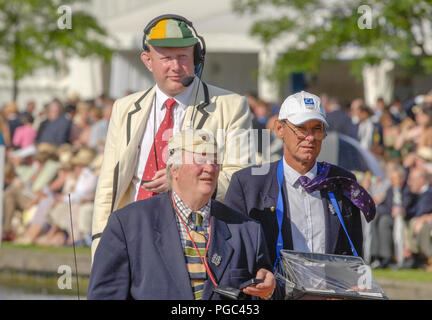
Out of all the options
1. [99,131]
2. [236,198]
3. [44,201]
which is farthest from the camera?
[99,131]

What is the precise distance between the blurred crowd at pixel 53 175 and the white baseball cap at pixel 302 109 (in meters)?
8.61

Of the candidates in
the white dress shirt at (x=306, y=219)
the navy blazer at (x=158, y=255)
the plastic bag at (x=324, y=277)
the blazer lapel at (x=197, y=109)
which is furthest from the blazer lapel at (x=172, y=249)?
the blazer lapel at (x=197, y=109)

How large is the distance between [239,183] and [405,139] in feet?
33.1

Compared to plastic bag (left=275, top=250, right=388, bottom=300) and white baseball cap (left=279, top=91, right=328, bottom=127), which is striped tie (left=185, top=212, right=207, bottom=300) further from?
white baseball cap (left=279, top=91, right=328, bottom=127)

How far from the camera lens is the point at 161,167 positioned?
5492mm

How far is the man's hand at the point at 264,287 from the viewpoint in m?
4.33

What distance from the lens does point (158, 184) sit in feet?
16.9

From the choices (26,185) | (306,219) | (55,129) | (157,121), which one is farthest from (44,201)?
(306,219)

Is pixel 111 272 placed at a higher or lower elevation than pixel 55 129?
lower

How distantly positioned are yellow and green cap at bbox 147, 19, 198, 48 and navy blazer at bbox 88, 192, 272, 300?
116cm

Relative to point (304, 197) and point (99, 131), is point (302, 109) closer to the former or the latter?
point (304, 197)

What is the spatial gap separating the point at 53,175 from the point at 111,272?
464 inches

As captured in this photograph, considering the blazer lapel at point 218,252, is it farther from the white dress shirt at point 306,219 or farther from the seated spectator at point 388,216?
the seated spectator at point 388,216
